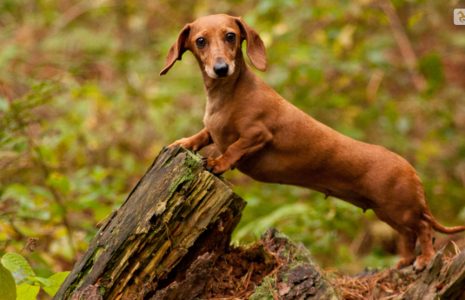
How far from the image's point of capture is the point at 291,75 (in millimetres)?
7406

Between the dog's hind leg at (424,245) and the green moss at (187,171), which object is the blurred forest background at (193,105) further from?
the green moss at (187,171)

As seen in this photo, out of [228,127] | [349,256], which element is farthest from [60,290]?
[349,256]

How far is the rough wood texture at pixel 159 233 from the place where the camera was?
323 cm

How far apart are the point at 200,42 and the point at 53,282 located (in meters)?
1.63

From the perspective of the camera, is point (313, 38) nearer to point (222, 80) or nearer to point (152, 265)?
point (222, 80)

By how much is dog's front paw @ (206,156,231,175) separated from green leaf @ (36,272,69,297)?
100cm

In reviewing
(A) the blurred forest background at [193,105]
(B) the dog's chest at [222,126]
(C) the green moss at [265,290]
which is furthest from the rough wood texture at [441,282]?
(A) the blurred forest background at [193,105]

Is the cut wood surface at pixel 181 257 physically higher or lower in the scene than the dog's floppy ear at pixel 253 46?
lower

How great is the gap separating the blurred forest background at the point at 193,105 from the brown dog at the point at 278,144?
1234 mm

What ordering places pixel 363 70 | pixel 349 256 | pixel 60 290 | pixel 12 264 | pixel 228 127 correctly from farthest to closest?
pixel 363 70 < pixel 349 256 < pixel 228 127 < pixel 60 290 < pixel 12 264

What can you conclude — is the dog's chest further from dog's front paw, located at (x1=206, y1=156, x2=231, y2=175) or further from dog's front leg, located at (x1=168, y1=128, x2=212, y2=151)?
dog's front paw, located at (x1=206, y1=156, x2=231, y2=175)

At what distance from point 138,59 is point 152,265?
701cm

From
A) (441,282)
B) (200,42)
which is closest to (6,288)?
(200,42)

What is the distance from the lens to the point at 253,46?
396cm
